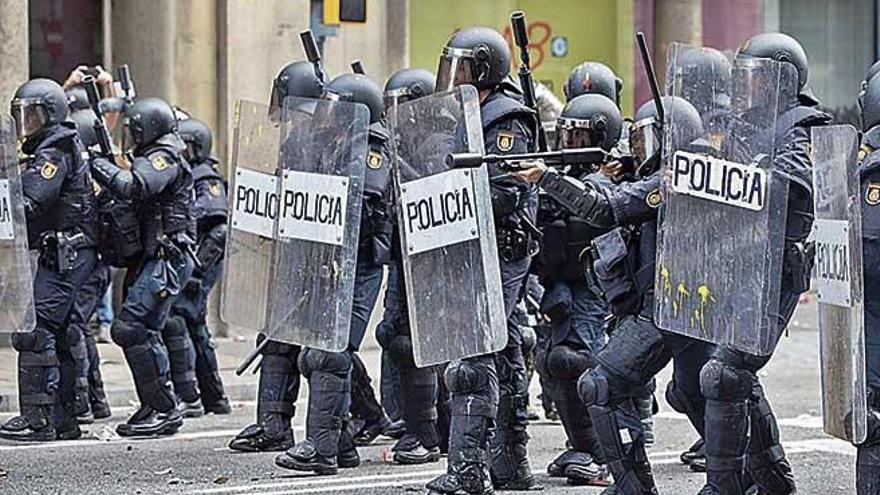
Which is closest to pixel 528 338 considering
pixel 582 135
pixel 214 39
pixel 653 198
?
pixel 582 135

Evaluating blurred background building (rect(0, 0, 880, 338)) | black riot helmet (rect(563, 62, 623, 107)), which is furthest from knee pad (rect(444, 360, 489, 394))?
blurred background building (rect(0, 0, 880, 338))

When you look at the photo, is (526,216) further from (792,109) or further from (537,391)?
(537,391)

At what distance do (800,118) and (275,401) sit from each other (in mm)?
3506

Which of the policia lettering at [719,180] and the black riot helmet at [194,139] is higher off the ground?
the policia lettering at [719,180]

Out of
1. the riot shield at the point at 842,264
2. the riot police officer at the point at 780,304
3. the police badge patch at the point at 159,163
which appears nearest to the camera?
the riot shield at the point at 842,264

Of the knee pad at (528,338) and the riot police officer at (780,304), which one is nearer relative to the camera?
the riot police officer at (780,304)

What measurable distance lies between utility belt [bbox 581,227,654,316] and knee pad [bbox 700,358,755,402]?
0.47 m

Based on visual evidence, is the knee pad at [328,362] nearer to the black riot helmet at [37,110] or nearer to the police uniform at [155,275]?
the police uniform at [155,275]

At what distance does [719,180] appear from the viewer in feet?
23.2

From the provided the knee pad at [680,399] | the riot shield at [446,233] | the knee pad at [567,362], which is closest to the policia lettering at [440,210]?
the riot shield at [446,233]

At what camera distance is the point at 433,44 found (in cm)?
1802

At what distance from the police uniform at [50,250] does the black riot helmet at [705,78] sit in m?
3.93

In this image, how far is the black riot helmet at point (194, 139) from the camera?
11.5m

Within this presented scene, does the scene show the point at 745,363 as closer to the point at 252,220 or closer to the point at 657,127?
the point at 657,127
